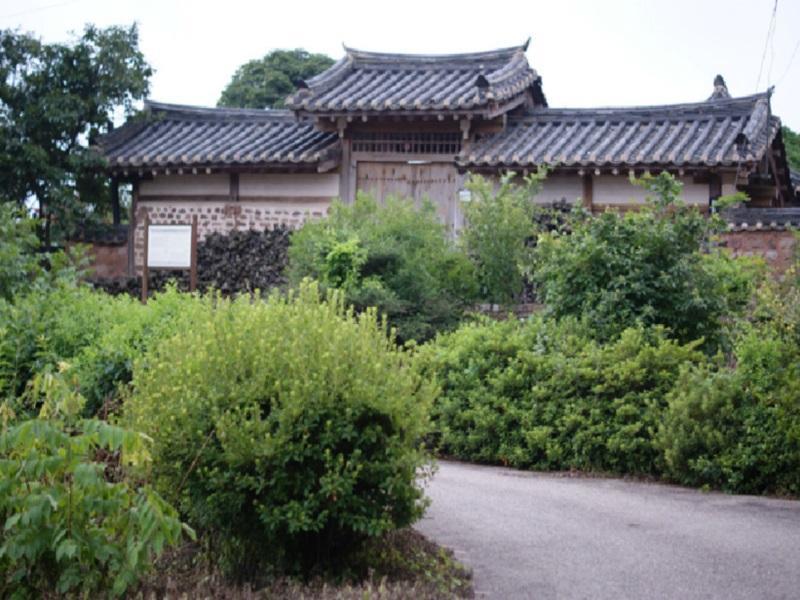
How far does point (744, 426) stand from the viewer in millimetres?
10547

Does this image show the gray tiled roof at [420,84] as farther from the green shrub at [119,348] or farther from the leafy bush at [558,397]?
the green shrub at [119,348]

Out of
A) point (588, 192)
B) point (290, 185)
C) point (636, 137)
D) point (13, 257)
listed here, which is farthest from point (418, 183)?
point (13, 257)

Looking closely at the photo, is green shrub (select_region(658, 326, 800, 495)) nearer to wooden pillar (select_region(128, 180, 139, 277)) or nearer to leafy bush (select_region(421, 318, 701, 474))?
leafy bush (select_region(421, 318, 701, 474))

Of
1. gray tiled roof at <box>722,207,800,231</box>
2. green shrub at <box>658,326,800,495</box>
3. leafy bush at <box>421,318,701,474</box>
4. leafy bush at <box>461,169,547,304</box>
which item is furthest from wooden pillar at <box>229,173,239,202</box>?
green shrub at <box>658,326,800,495</box>

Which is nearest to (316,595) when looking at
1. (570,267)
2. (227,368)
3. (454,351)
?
(227,368)

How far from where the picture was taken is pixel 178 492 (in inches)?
271

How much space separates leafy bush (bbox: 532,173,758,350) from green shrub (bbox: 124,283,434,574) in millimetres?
6358

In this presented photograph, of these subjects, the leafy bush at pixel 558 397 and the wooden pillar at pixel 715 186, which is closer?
the leafy bush at pixel 558 397

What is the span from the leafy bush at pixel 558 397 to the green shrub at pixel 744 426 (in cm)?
45

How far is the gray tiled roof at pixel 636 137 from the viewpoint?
60.5ft

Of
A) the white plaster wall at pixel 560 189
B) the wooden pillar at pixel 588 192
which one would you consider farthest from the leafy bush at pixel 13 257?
the wooden pillar at pixel 588 192

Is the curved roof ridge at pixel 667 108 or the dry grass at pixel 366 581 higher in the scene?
the curved roof ridge at pixel 667 108

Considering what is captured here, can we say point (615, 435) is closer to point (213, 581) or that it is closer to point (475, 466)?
point (475, 466)

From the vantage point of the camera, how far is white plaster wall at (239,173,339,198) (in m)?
21.1
